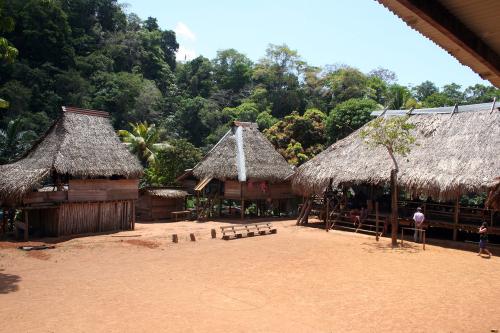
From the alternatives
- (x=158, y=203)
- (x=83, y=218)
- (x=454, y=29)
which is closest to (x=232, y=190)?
(x=158, y=203)

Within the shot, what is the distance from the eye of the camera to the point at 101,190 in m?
18.3

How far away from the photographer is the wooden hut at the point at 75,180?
16281 millimetres

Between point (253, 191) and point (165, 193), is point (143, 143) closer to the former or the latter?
point (165, 193)

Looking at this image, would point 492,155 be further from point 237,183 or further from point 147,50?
point 147,50

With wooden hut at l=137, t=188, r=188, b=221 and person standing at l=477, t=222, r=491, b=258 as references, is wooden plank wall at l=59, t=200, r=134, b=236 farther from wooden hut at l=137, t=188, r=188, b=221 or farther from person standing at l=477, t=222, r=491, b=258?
person standing at l=477, t=222, r=491, b=258

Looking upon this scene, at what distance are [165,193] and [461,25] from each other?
2164 centimetres

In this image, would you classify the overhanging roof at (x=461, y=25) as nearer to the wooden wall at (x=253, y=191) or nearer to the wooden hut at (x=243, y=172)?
the wooden hut at (x=243, y=172)

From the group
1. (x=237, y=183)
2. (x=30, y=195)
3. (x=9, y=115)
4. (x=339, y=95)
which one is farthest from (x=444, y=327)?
(x=339, y=95)

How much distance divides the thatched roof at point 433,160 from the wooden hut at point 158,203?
7.48 meters

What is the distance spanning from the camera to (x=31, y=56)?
1448 inches

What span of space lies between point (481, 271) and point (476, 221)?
5.38m

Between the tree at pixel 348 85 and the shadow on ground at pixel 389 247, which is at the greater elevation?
the tree at pixel 348 85


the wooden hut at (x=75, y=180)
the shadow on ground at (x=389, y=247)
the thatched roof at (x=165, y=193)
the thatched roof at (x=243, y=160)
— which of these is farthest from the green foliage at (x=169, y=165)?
the shadow on ground at (x=389, y=247)

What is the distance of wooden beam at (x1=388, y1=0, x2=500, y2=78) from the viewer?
278 cm
